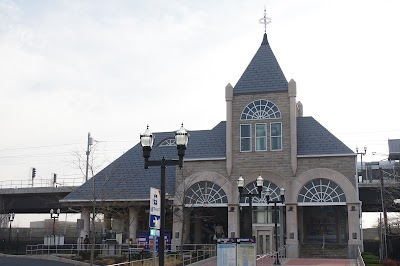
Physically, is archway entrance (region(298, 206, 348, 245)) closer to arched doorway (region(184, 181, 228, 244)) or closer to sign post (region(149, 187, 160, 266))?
arched doorway (region(184, 181, 228, 244))

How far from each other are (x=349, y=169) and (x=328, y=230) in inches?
261

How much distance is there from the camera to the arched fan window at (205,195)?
135 ft

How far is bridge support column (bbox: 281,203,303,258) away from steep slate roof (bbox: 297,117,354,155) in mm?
4481

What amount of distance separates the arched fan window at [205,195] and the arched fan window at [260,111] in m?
6.13

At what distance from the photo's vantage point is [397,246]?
44.7 meters

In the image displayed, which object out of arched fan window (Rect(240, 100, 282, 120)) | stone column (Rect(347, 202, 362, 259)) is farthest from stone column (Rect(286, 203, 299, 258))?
arched fan window (Rect(240, 100, 282, 120))

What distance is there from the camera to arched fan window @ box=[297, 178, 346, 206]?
38594 millimetres

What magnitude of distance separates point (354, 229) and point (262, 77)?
1425 centimetres

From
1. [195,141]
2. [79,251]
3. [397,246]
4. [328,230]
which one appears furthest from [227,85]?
[397,246]

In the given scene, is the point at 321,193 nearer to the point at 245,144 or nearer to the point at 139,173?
the point at 245,144

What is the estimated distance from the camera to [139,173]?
1796 inches

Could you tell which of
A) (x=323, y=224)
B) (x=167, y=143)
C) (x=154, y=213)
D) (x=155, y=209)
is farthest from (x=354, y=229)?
(x=154, y=213)

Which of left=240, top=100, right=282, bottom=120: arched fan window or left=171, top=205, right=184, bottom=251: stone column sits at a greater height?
left=240, top=100, right=282, bottom=120: arched fan window

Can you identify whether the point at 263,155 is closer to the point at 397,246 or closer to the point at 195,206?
the point at 195,206
